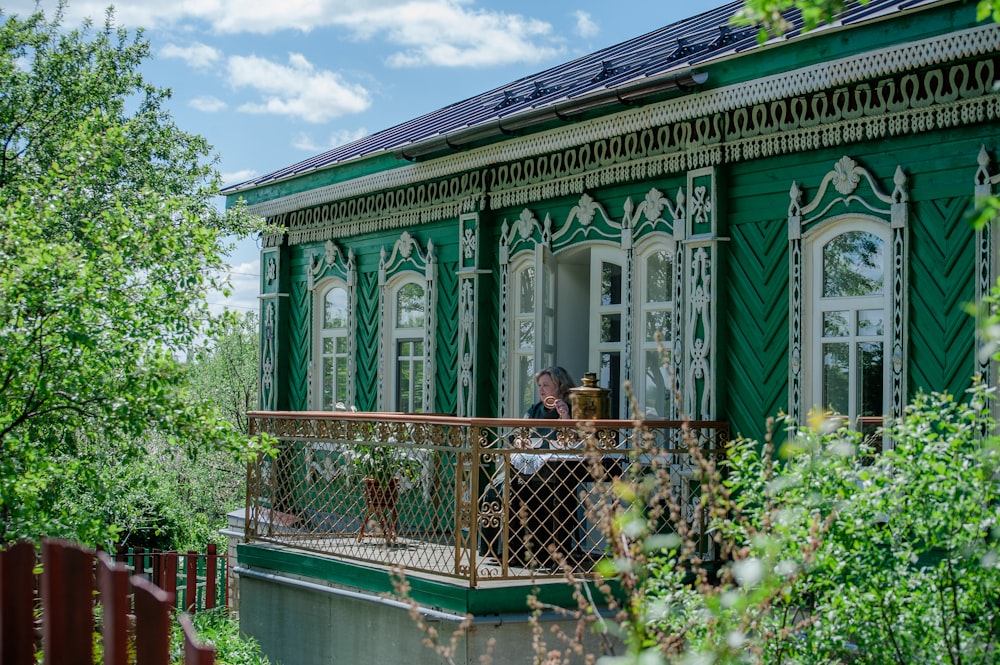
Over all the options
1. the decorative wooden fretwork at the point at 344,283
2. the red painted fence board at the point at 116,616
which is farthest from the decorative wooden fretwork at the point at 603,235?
the red painted fence board at the point at 116,616

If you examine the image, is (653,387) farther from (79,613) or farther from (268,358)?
(79,613)

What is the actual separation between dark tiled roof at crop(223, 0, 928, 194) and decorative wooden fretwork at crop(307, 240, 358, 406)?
3.46 ft

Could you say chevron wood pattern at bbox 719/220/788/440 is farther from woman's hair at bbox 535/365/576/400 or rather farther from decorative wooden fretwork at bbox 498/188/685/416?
woman's hair at bbox 535/365/576/400

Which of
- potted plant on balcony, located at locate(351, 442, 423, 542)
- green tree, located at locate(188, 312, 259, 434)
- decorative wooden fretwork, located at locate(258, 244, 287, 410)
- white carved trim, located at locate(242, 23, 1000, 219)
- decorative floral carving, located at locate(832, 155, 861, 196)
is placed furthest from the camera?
green tree, located at locate(188, 312, 259, 434)

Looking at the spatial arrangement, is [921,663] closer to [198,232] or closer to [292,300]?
[198,232]

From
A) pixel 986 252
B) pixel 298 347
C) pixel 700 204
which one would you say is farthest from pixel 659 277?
pixel 298 347

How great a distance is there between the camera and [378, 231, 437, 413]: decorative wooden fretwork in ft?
40.5

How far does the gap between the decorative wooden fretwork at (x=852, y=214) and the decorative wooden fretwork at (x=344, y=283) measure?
20.6 ft

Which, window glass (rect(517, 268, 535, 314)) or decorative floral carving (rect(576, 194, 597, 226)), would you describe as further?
window glass (rect(517, 268, 535, 314))

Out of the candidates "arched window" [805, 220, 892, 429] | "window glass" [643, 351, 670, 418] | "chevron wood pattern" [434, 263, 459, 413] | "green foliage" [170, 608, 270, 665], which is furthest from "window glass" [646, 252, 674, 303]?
"green foliage" [170, 608, 270, 665]

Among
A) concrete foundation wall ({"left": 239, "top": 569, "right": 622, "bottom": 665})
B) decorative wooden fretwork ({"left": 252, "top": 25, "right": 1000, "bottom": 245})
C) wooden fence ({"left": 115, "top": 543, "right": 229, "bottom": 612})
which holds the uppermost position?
decorative wooden fretwork ({"left": 252, "top": 25, "right": 1000, "bottom": 245})

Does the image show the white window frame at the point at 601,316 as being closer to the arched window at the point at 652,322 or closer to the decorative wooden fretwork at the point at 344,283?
the arched window at the point at 652,322

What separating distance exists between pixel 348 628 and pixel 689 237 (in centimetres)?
394

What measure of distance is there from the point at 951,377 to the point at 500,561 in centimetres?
329
